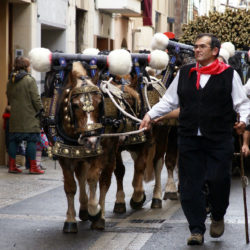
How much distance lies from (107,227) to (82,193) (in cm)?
55

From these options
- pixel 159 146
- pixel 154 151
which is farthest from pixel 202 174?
pixel 159 146

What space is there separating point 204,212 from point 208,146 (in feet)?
2.08

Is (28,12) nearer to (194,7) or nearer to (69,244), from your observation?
(69,244)

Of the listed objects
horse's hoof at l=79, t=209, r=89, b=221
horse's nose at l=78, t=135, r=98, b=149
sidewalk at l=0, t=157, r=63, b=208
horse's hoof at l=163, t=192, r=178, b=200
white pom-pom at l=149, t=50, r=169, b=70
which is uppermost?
white pom-pom at l=149, t=50, r=169, b=70

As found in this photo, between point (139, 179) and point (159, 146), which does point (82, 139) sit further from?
point (159, 146)

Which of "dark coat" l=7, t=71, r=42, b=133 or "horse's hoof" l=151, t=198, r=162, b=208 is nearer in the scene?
"horse's hoof" l=151, t=198, r=162, b=208

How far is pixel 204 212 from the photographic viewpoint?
827cm

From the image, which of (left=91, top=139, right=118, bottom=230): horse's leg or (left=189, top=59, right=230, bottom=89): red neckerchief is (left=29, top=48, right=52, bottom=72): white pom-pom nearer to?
(left=91, top=139, right=118, bottom=230): horse's leg

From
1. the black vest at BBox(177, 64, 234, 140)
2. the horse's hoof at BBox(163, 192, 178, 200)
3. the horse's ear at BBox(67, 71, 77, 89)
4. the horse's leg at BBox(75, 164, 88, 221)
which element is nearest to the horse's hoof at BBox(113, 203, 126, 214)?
the horse's leg at BBox(75, 164, 88, 221)

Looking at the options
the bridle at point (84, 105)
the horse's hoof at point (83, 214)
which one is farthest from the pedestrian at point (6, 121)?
the bridle at point (84, 105)

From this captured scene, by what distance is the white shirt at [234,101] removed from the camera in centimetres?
806

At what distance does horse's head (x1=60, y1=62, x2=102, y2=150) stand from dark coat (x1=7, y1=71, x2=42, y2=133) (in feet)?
21.0

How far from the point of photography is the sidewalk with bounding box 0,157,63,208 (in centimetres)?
1238

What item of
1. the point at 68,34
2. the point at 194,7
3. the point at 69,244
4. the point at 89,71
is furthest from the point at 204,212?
the point at 194,7
